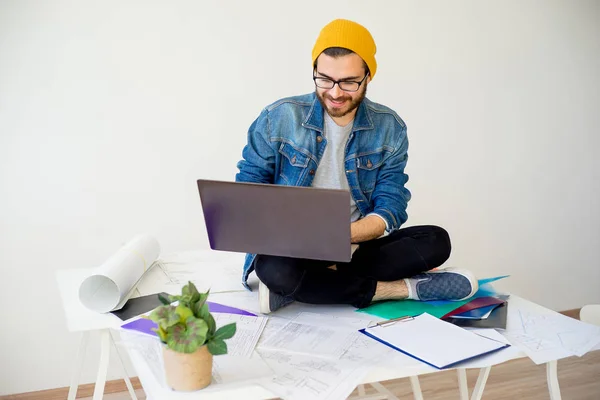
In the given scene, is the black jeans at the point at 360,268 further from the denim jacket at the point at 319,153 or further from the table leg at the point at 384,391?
the table leg at the point at 384,391

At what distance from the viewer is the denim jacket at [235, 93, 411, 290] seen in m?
1.93

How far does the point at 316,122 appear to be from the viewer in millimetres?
1955

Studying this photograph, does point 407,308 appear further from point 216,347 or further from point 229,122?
point 229,122

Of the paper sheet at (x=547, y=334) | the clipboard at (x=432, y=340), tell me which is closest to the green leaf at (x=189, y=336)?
the clipboard at (x=432, y=340)

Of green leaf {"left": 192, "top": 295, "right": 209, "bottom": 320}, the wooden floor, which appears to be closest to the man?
green leaf {"left": 192, "top": 295, "right": 209, "bottom": 320}

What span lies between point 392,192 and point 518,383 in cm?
106

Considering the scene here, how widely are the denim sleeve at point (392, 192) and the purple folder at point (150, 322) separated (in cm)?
49

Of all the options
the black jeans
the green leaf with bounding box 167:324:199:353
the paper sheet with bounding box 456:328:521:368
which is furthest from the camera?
the black jeans

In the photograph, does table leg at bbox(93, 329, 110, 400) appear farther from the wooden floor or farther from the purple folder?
the wooden floor

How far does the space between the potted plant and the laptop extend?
0.35 meters

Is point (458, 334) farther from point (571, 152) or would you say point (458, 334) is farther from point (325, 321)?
point (571, 152)

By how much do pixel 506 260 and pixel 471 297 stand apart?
1.28 metres

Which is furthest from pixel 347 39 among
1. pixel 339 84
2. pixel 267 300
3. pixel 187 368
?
pixel 187 368

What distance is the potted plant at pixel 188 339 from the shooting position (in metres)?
1.20
